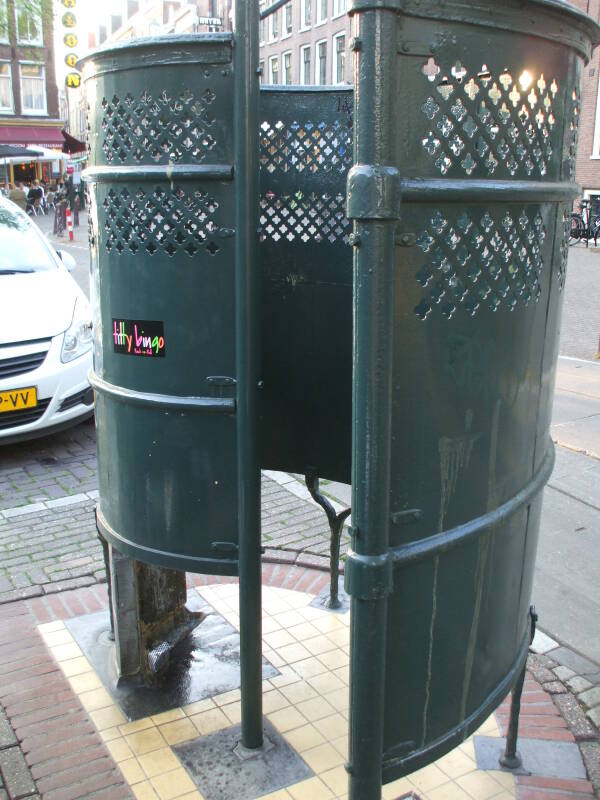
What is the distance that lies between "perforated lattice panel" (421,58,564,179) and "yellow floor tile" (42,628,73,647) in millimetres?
3237

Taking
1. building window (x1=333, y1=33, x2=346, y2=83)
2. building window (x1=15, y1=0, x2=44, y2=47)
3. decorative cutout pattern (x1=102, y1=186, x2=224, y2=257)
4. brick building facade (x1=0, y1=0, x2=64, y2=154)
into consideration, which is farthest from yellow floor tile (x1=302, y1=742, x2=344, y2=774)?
brick building facade (x1=0, y1=0, x2=64, y2=154)

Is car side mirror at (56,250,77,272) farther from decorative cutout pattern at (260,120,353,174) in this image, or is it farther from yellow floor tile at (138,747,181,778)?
yellow floor tile at (138,747,181,778)

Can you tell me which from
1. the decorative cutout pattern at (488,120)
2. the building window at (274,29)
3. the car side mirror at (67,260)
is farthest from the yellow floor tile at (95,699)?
the building window at (274,29)

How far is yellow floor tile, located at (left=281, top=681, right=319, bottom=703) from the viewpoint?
3.62 metres

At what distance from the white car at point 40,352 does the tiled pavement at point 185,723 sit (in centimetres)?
246

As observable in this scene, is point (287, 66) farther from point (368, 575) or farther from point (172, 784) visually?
point (368, 575)

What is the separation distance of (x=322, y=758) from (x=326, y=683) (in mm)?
517

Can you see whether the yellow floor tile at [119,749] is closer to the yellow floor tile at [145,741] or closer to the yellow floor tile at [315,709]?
the yellow floor tile at [145,741]

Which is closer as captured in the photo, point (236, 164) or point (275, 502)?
point (236, 164)

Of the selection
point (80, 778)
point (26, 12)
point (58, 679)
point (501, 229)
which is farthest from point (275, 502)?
point (26, 12)

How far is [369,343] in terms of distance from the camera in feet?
5.87

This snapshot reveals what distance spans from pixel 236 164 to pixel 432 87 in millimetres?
1001

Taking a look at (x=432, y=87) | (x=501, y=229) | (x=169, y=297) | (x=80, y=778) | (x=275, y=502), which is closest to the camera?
(x=432, y=87)

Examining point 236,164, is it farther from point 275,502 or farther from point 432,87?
point 275,502
